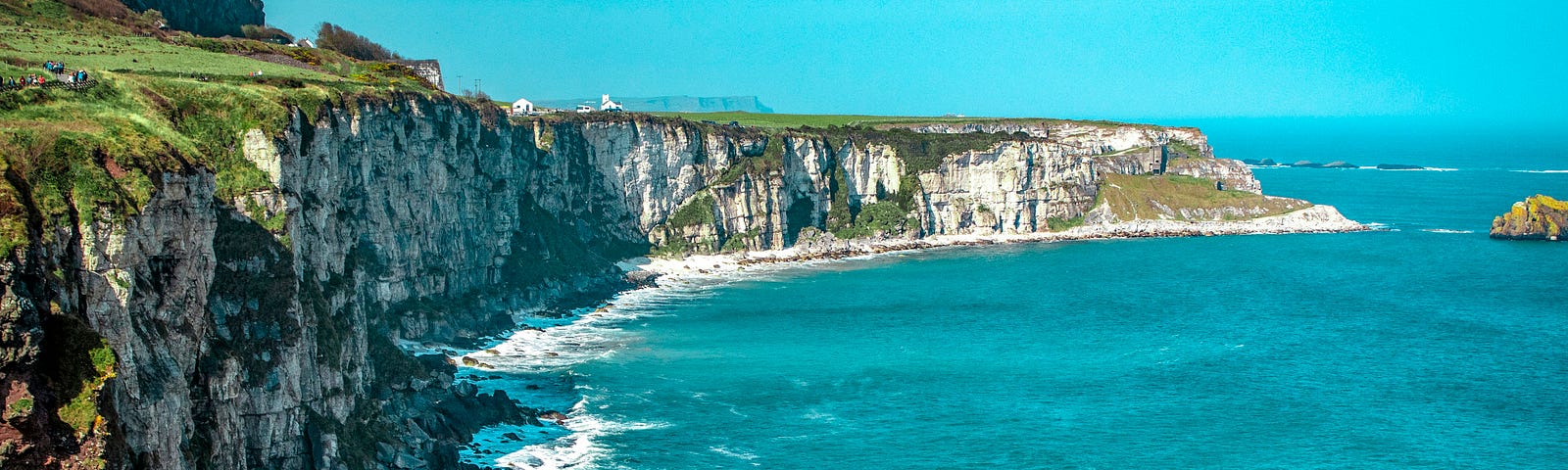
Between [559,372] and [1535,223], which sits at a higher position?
[1535,223]

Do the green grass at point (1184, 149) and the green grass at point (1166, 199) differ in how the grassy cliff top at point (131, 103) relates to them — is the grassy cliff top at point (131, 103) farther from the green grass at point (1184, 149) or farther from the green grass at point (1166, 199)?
the green grass at point (1184, 149)

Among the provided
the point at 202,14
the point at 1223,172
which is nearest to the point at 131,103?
the point at 202,14

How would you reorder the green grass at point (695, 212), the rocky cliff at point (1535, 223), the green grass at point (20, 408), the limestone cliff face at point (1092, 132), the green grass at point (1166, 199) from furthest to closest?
the limestone cliff face at point (1092, 132) < the green grass at point (1166, 199) < the rocky cliff at point (1535, 223) < the green grass at point (695, 212) < the green grass at point (20, 408)

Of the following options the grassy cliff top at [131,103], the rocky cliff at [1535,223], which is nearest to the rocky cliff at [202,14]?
the grassy cliff top at [131,103]

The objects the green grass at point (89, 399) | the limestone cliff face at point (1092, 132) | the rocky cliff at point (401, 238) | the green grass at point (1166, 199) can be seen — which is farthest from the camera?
the limestone cliff face at point (1092, 132)

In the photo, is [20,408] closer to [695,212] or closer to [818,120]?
[695,212]

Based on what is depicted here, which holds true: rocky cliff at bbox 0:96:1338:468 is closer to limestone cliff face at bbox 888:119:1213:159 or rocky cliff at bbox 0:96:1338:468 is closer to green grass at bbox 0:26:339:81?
limestone cliff face at bbox 888:119:1213:159
